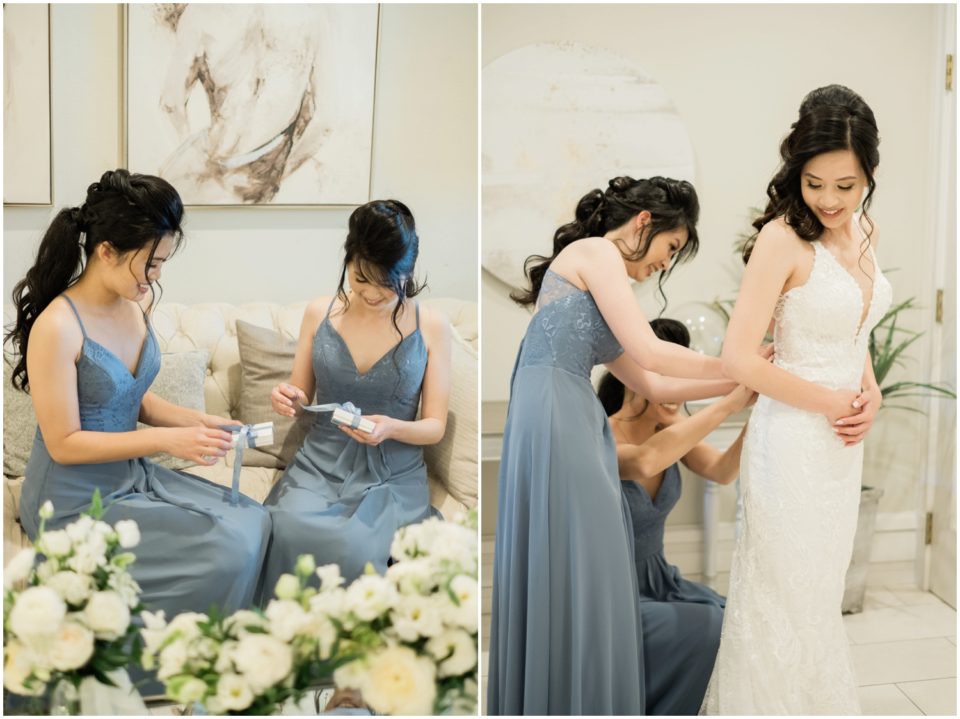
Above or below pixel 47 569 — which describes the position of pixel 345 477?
above

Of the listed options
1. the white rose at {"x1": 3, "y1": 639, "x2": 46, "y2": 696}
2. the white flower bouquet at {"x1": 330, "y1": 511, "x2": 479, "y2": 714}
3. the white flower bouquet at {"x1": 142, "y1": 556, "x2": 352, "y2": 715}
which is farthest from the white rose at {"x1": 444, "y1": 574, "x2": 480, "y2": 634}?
the white rose at {"x1": 3, "y1": 639, "x2": 46, "y2": 696}

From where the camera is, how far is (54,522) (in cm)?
185

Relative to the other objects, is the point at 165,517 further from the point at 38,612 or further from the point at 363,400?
the point at 363,400

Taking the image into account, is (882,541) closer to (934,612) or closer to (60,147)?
(934,612)

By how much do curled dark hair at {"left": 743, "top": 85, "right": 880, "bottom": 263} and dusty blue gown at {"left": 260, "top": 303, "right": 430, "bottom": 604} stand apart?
2.65ft

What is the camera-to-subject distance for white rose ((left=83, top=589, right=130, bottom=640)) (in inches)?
72.2

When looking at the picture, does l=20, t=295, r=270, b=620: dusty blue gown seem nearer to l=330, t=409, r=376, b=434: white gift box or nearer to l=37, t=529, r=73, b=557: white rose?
l=37, t=529, r=73, b=557: white rose

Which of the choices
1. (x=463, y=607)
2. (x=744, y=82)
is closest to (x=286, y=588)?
(x=463, y=607)

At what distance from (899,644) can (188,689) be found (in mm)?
2097

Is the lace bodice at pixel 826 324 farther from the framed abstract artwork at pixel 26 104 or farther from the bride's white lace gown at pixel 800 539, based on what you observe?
the framed abstract artwork at pixel 26 104

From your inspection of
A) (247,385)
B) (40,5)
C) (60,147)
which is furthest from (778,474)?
(40,5)

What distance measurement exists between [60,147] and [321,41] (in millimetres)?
580

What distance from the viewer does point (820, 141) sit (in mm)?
1788

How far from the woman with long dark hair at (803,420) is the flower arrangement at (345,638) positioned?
60cm
